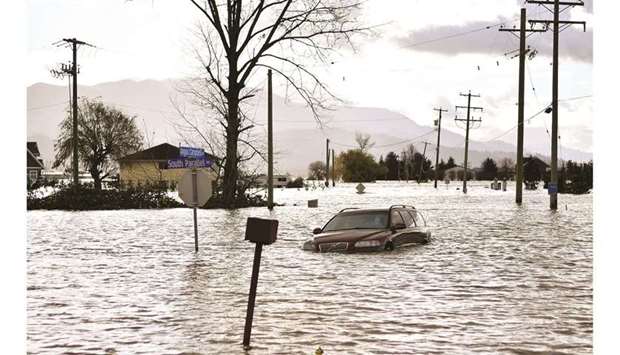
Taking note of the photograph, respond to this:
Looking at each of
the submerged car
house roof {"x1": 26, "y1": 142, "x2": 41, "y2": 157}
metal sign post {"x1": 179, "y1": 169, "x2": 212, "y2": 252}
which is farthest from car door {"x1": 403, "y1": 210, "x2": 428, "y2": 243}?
house roof {"x1": 26, "y1": 142, "x2": 41, "y2": 157}

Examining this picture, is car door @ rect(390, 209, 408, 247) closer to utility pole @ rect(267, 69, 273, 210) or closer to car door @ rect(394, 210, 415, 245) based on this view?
car door @ rect(394, 210, 415, 245)

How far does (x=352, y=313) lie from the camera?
12031 millimetres

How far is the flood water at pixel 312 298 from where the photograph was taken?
9922mm

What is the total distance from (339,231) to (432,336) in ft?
38.6

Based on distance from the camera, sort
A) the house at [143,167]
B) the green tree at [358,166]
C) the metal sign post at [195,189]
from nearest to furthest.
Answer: the metal sign post at [195,189] → the house at [143,167] → the green tree at [358,166]

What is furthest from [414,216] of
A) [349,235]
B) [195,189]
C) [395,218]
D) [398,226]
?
[195,189]

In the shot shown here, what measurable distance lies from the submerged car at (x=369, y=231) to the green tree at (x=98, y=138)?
71117mm

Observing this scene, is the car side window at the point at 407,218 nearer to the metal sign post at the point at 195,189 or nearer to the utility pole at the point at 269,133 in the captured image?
the metal sign post at the point at 195,189

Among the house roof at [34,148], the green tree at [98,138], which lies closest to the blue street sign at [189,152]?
the green tree at [98,138]

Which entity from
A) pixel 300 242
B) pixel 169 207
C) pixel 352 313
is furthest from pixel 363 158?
pixel 352 313

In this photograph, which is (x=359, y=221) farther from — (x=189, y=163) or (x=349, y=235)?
(x=189, y=163)

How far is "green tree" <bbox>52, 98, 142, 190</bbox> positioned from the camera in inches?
3696

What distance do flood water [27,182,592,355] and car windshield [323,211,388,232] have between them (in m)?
0.91
